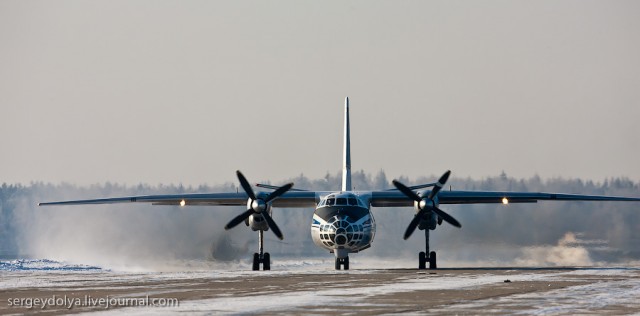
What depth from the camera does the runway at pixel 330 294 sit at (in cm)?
2612

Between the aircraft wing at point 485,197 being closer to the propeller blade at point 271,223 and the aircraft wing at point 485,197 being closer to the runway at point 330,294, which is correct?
the propeller blade at point 271,223

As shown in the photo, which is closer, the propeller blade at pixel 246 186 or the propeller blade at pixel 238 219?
the propeller blade at pixel 246 186

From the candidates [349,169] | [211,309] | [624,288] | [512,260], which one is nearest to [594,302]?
[624,288]

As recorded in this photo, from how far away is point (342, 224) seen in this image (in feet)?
170

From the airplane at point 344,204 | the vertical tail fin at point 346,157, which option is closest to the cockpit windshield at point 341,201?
the airplane at point 344,204

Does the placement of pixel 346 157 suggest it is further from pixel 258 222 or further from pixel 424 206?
pixel 424 206

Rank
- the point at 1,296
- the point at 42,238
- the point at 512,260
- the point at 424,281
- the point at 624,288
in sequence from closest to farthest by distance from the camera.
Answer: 1. the point at 1,296
2. the point at 624,288
3. the point at 424,281
4. the point at 512,260
5. the point at 42,238

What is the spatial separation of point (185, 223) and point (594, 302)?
54716 mm

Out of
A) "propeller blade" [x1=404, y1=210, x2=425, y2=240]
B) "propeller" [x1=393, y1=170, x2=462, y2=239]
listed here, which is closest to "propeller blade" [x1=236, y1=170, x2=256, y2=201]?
"propeller" [x1=393, y1=170, x2=462, y2=239]

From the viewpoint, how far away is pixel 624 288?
33.9 metres

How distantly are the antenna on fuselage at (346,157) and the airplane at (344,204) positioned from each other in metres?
3.58

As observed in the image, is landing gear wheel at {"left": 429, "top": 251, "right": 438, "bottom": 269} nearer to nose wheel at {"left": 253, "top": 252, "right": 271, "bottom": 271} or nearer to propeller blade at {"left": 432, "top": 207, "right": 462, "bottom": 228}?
propeller blade at {"left": 432, "top": 207, "right": 462, "bottom": 228}

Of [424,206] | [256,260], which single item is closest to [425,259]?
[424,206]

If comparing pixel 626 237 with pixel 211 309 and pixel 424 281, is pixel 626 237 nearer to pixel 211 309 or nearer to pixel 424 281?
pixel 424 281
